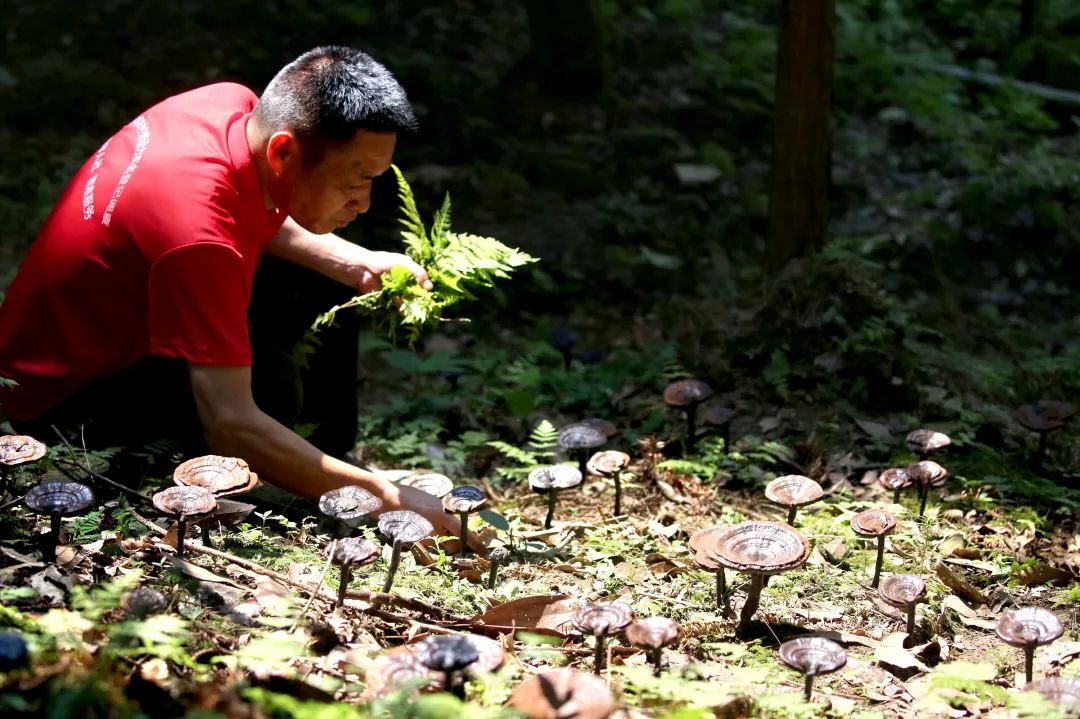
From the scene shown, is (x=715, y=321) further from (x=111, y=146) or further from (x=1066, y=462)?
(x=111, y=146)

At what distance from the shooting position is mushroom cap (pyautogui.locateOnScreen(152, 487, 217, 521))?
158 inches

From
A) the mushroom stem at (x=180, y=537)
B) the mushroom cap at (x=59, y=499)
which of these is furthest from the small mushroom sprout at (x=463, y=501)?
the mushroom cap at (x=59, y=499)

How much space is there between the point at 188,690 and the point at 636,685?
1417mm

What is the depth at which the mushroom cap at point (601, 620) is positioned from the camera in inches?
149

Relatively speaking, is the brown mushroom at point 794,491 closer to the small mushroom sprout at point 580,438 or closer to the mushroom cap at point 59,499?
the small mushroom sprout at point 580,438

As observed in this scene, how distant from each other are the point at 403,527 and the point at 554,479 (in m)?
1.10

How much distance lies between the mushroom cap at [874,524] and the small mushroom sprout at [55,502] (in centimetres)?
307

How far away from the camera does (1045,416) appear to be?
6.15 meters

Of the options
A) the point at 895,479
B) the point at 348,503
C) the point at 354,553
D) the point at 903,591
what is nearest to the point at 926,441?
the point at 895,479

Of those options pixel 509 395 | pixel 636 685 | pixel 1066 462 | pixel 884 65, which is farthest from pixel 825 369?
pixel 884 65

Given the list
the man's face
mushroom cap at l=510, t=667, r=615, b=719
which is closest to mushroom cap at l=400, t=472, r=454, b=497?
the man's face

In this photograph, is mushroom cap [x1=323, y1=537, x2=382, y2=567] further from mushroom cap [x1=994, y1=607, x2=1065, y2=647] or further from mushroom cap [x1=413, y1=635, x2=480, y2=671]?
mushroom cap [x1=994, y1=607, x2=1065, y2=647]

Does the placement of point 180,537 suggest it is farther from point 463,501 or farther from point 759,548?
point 759,548

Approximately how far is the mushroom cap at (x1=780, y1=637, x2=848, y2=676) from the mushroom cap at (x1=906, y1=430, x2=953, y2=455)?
7.16 feet
